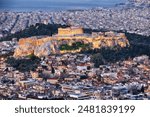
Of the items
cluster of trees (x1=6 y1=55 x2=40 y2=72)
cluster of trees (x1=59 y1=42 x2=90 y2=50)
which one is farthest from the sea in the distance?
cluster of trees (x1=6 y1=55 x2=40 y2=72)

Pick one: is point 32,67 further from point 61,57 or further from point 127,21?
point 127,21

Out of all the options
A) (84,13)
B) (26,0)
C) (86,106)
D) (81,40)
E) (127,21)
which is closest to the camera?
(86,106)

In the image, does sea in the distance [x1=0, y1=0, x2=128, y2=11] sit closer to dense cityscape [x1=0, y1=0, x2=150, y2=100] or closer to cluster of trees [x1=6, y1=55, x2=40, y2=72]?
dense cityscape [x1=0, y1=0, x2=150, y2=100]

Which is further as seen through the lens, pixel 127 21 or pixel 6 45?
pixel 127 21

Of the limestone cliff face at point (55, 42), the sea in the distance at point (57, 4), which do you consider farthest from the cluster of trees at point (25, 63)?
the sea in the distance at point (57, 4)

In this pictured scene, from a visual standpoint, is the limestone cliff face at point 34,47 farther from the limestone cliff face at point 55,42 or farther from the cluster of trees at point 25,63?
the cluster of trees at point 25,63

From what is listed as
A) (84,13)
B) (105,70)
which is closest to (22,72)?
(105,70)
